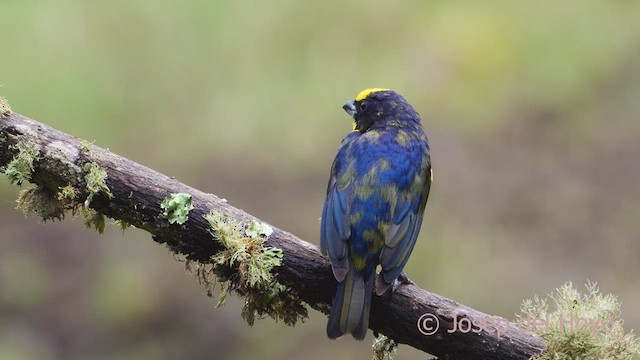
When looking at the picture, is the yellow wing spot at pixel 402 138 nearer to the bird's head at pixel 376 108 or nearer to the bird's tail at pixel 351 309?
the bird's head at pixel 376 108

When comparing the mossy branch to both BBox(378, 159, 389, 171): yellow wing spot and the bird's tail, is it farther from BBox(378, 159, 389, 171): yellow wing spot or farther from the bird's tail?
BBox(378, 159, 389, 171): yellow wing spot

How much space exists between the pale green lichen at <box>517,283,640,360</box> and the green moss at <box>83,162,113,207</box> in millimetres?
1753

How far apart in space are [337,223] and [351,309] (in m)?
0.50

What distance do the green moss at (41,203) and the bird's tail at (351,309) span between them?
1.20 metres

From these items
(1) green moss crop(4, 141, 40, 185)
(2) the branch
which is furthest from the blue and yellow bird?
(1) green moss crop(4, 141, 40, 185)

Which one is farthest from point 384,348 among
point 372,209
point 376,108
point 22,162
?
point 22,162

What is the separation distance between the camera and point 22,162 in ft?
11.1

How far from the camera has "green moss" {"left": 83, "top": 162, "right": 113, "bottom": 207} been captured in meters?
3.41

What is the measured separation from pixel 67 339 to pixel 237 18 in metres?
3.68

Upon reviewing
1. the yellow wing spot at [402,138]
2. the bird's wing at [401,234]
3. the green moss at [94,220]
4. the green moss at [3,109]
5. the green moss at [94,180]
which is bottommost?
the green moss at [94,220]

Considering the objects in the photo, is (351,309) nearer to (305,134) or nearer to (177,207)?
(177,207)

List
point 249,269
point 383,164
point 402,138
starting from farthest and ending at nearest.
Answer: point 402,138
point 383,164
point 249,269

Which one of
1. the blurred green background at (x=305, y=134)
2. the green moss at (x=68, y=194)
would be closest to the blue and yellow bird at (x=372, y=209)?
the green moss at (x=68, y=194)

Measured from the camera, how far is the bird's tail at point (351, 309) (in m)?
3.51
